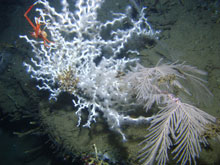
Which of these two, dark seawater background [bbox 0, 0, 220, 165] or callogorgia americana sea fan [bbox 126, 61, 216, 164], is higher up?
dark seawater background [bbox 0, 0, 220, 165]

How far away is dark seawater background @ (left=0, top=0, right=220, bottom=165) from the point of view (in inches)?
125

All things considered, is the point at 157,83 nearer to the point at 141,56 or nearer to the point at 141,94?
the point at 141,94

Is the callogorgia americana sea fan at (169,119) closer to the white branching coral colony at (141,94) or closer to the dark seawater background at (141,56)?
the white branching coral colony at (141,94)

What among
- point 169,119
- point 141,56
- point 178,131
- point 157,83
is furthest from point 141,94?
point 141,56

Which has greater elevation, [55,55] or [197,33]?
[197,33]

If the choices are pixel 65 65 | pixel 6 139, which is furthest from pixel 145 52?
pixel 6 139

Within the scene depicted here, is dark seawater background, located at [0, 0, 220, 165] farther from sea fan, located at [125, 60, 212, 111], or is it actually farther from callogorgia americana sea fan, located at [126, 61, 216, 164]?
callogorgia americana sea fan, located at [126, 61, 216, 164]

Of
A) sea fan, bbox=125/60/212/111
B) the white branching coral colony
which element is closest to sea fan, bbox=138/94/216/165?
the white branching coral colony

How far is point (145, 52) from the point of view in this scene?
3.53 meters

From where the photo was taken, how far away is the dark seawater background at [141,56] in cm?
317

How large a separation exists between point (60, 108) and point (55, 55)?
1.11 m

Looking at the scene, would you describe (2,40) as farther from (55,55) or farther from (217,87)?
(217,87)

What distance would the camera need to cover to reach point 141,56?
348cm

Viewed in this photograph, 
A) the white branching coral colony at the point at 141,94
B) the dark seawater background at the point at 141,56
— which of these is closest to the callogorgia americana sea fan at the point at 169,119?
the white branching coral colony at the point at 141,94
